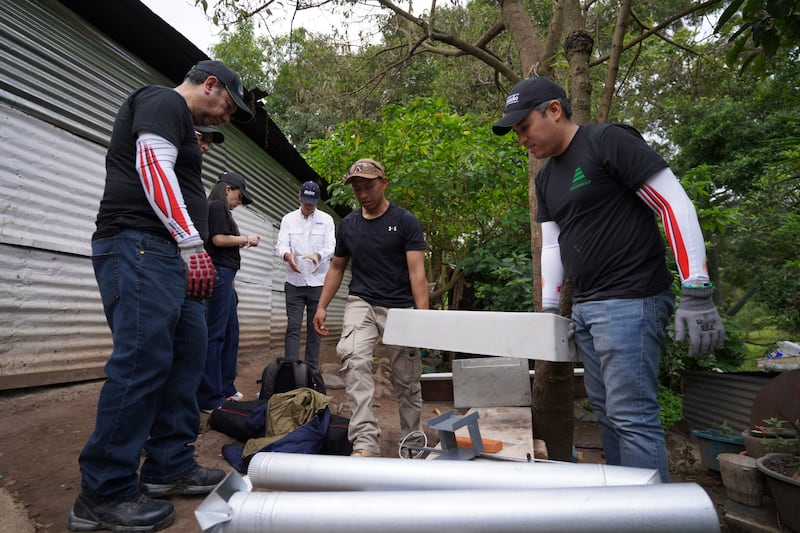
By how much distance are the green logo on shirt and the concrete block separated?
6.69 ft

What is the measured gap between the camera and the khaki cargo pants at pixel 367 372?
305 cm

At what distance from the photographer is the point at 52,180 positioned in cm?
425

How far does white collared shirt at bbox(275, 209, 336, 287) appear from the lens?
5.23 meters

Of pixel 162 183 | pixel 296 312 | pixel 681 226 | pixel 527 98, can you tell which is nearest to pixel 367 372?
pixel 162 183

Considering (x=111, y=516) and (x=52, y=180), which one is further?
(x=52, y=180)

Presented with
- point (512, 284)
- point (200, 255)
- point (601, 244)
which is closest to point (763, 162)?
point (512, 284)

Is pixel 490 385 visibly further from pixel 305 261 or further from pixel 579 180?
pixel 305 261

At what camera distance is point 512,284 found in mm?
6242

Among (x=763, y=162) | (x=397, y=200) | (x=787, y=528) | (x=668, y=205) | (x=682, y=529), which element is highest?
(x=763, y=162)

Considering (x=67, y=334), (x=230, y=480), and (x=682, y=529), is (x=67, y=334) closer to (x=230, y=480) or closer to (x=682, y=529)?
(x=230, y=480)

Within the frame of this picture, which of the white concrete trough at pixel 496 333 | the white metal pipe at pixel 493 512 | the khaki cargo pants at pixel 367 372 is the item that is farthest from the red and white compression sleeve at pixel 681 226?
the khaki cargo pants at pixel 367 372

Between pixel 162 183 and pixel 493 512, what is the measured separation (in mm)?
1848

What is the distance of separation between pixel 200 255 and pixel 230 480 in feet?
3.99

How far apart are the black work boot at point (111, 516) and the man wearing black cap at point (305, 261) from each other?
112 inches
